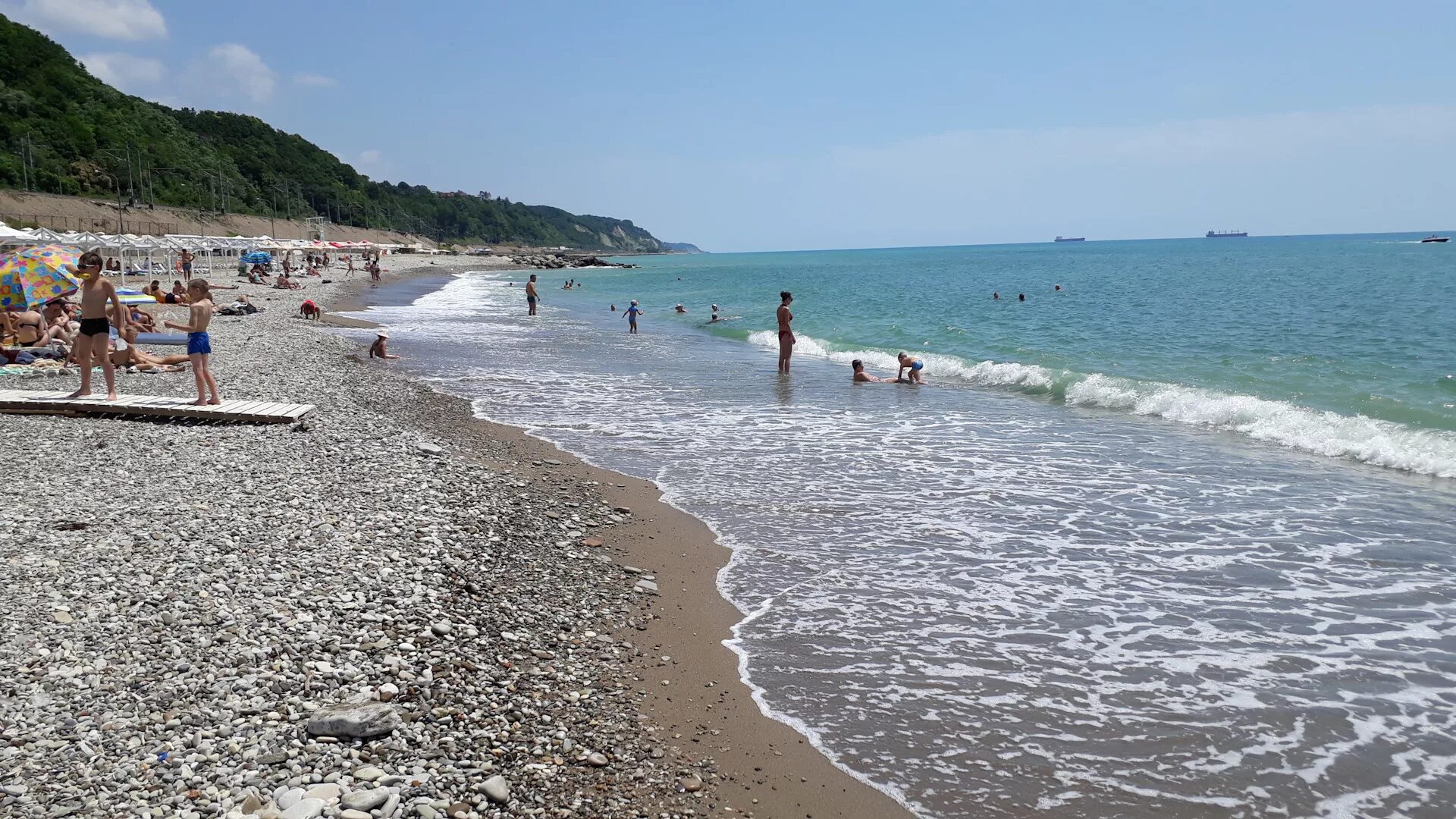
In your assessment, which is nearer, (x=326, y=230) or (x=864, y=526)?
(x=864, y=526)

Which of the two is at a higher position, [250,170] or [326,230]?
[250,170]

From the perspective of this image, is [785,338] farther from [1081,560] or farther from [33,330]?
[33,330]

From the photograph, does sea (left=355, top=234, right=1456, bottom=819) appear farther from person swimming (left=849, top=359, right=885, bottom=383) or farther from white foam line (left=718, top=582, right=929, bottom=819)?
person swimming (left=849, top=359, right=885, bottom=383)

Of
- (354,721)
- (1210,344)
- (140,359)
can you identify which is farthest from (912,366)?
(354,721)

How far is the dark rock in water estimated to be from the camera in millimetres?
4074

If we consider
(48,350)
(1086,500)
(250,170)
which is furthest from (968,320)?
(250,170)

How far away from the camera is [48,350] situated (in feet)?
47.8

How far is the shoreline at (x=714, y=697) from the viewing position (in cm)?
415

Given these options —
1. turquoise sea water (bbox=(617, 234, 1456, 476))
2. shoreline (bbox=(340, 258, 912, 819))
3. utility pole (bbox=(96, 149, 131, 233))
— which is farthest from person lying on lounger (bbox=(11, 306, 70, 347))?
utility pole (bbox=(96, 149, 131, 233))

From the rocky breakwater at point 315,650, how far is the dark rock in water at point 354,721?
0.01 m

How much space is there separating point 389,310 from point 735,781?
36598 mm

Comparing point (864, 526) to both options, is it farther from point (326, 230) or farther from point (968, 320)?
point (326, 230)

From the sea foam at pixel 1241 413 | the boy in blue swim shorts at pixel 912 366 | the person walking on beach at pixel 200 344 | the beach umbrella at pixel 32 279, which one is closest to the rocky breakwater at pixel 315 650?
the person walking on beach at pixel 200 344

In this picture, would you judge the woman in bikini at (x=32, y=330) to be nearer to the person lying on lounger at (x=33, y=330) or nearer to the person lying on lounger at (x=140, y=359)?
the person lying on lounger at (x=33, y=330)
